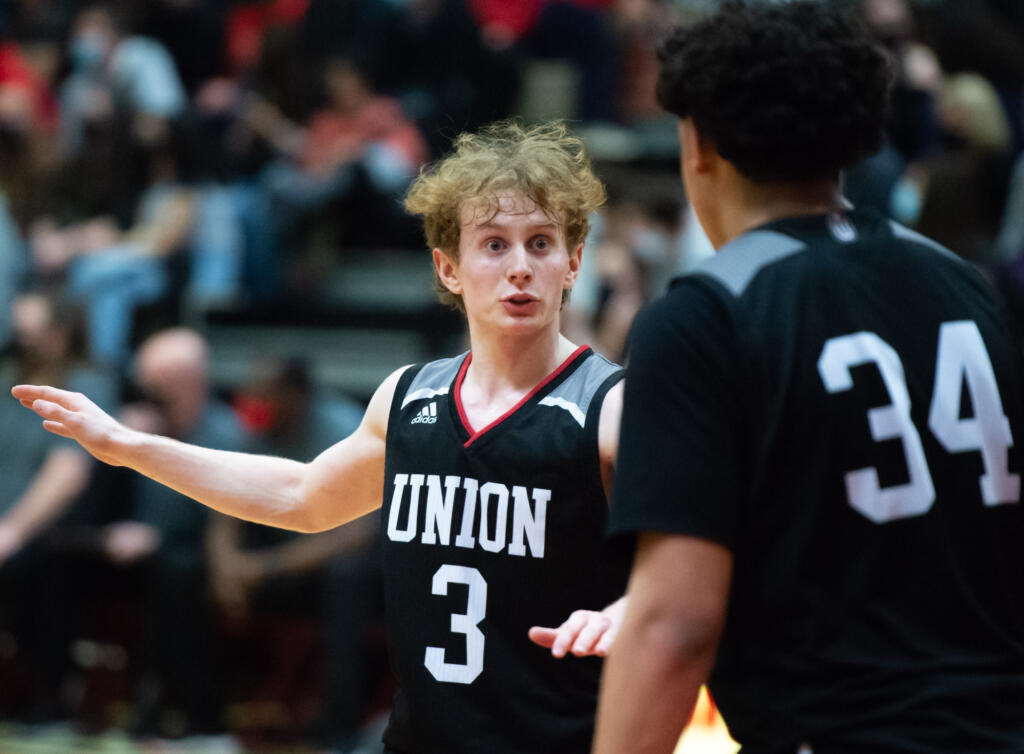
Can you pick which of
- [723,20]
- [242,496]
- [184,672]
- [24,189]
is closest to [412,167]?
[24,189]

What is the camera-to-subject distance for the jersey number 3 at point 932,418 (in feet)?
6.30

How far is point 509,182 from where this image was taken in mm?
3168

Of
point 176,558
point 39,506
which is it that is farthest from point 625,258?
point 39,506

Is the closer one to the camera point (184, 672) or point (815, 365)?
point (815, 365)

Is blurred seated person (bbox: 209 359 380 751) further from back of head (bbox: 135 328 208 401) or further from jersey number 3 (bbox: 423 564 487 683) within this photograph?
jersey number 3 (bbox: 423 564 487 683)

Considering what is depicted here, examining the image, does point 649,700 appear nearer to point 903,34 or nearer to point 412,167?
point 903,34

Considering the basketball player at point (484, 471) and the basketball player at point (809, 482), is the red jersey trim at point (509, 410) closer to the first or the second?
the basketball player at point (484, 471)

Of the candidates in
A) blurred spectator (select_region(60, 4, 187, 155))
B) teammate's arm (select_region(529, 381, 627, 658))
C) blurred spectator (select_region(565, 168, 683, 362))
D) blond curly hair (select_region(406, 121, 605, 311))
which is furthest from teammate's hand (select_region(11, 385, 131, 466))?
blurred spectator (select_region(60, 4, 187, 155))

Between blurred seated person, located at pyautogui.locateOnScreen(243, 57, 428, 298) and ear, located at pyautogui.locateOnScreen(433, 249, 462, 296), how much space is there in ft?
18.6

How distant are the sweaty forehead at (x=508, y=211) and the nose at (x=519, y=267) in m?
0.09

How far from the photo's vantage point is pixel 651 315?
197 centimetres

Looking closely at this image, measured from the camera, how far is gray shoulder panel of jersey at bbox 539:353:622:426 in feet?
9.86

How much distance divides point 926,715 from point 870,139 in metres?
0.85

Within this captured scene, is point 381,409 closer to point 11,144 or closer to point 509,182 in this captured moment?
point 509,182
